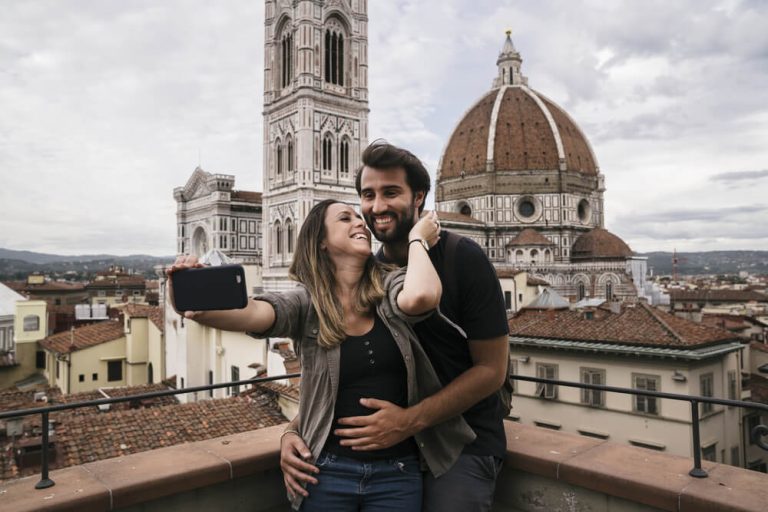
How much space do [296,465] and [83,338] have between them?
24.4 m

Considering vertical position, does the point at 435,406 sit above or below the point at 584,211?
below

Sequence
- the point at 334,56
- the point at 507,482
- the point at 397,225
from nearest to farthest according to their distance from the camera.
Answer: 1. the point at 397,225
2. the point at 507,482
3. the point at 334,56

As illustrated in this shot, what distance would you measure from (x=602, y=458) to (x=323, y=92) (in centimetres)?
4437

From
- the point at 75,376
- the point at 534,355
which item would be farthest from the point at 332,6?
the point at 534,355

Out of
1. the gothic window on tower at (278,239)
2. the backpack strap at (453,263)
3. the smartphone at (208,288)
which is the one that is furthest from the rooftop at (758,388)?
the gothic window on tower at (278,239)

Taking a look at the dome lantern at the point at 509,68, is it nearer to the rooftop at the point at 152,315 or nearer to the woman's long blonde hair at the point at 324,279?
the rooftop at the point at 152,315

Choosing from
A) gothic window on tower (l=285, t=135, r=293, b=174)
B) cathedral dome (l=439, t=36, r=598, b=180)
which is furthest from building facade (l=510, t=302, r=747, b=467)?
cathedral dome (l=439, t=36, r=598, b=180)

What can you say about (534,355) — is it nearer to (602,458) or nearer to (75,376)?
(602,458)

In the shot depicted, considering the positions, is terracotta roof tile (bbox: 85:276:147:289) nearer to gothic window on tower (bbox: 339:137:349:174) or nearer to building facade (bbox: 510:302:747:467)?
gothic window on tower (bbox: 339:137:349:174)

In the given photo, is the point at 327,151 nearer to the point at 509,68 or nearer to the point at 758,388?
the point at 758,388

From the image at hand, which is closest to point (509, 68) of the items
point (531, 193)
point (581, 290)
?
point (531, 193)

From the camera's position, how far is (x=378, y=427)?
2143 millimetres

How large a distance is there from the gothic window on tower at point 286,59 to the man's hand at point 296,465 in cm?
4706

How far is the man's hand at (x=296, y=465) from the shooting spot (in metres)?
2.22
